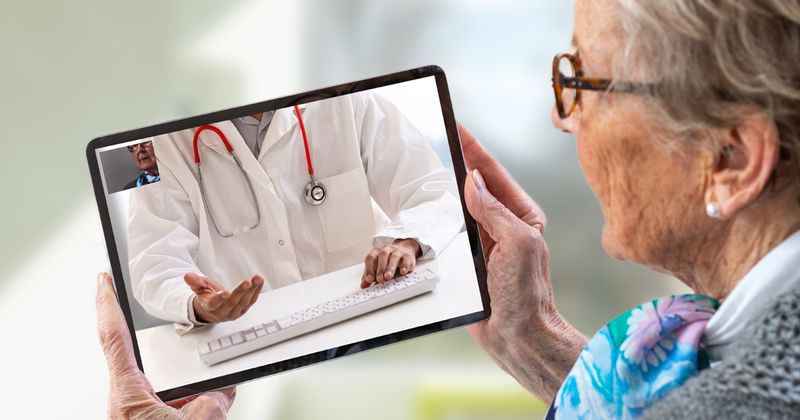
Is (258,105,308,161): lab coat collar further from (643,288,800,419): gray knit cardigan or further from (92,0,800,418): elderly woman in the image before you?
(643,288,800,419): gray knit cardigan

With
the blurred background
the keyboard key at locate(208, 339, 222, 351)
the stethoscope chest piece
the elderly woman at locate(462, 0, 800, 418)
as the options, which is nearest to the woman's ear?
the elderly woman at locate(462, 0, 800, 418)

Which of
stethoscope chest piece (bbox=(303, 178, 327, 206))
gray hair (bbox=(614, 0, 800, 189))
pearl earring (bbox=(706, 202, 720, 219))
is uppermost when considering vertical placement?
gray hair (bbox=(614, 0, 800, 189))

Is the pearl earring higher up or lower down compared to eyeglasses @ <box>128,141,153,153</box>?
lower down

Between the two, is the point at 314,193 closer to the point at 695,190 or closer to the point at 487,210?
the point at 487,210

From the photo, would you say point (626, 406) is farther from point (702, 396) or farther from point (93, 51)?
point (93, 51)

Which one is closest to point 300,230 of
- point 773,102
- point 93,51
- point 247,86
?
point 773,102

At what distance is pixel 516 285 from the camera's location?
1041 mm

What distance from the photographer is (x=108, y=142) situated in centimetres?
94

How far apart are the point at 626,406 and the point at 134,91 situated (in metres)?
1.30

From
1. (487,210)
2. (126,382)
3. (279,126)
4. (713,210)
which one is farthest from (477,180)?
(126,382)

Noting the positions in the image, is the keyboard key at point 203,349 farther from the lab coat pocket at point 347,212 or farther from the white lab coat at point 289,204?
the lab coat pocket at point 347,212

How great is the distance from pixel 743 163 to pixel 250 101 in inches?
47.3

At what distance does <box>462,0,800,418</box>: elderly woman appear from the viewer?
62 cm

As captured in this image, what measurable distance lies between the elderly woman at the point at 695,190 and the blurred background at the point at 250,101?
924mm
